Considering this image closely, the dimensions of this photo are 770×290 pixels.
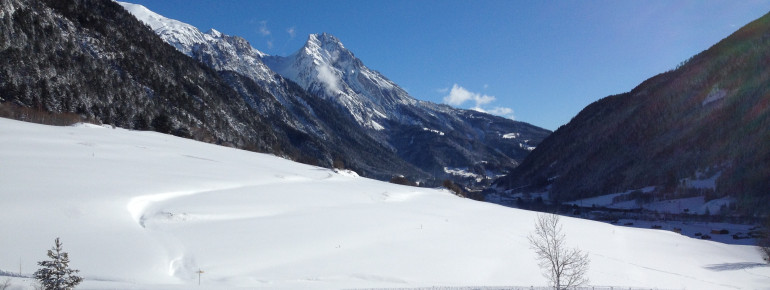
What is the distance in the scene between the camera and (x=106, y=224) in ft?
44.9

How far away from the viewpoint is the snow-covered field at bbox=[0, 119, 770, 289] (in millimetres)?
12266

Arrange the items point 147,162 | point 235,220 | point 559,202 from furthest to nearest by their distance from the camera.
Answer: point 559,202 → point 147,162 → point 235,220

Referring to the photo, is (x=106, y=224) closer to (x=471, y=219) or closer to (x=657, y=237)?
(x=471, y=219)

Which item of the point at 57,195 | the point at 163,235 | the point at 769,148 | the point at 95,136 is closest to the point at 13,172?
the point at 57,195

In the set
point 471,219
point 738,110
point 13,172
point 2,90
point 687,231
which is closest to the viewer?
point 13,172

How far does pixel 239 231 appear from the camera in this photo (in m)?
16.3

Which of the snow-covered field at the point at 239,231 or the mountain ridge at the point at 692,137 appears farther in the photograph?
the mountain ridge at the point at 692,137

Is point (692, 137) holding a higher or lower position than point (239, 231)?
higher

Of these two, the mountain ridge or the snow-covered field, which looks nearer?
the snow-covered field

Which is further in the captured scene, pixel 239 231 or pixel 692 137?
pixel 692 137

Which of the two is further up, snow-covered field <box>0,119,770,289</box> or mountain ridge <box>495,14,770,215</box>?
mountain ridge <box>495,14,770,215</box>

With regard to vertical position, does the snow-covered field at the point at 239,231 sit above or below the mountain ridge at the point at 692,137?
below

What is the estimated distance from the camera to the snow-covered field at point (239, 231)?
12266mm

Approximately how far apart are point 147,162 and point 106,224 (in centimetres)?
1224
